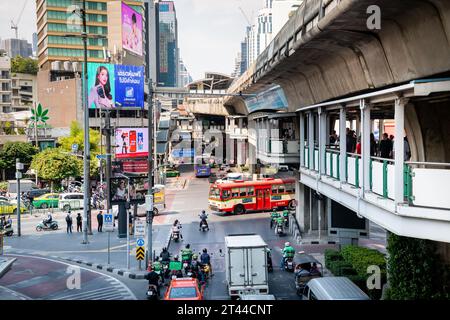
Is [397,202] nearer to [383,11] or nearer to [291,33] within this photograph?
[383,11]

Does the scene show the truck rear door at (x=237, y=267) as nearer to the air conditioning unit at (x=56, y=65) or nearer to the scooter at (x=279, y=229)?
the scooter at (x=279, y=229)

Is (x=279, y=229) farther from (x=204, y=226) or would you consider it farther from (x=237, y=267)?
(x=237, y=267)

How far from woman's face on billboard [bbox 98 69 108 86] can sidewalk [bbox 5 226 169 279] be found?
31.9 m

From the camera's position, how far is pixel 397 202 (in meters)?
9.48

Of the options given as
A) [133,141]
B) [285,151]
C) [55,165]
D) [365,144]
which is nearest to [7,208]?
[55,165]

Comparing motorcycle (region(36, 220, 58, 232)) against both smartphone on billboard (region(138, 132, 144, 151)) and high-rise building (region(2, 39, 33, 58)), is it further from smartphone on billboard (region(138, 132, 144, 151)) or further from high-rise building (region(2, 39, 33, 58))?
high-rise building (region(2, 39, 33, 58))

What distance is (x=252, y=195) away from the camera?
119 ft

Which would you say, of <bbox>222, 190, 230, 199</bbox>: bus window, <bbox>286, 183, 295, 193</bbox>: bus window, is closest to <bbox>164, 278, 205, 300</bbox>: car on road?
<bbox>222, 190, 230, 199</bbox>: bus window

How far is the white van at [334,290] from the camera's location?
41.7 ft

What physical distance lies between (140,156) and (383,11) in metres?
40.9

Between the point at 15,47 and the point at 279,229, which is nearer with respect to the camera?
the point at 279,229

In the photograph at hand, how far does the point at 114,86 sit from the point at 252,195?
1187 inches

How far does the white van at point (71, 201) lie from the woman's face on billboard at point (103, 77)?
904 inches
